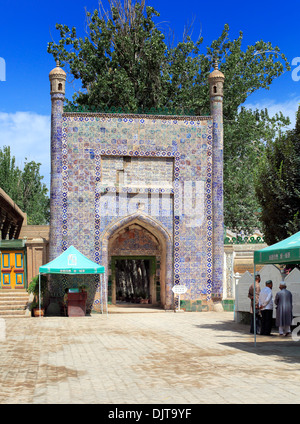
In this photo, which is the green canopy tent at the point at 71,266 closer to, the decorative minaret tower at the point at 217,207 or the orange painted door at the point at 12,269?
the orange painted door at the point at 12,269

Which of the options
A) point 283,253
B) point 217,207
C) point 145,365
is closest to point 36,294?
point 217,207

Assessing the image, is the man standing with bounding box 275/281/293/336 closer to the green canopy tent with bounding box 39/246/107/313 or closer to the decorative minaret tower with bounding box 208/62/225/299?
the green canopy tent with bounding box 39/246/107/313

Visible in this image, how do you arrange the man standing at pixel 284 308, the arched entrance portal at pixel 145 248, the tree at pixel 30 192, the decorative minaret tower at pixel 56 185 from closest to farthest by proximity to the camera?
the man standing at pixel 284 308 → the decorative minaret tower at pixel 56 185 → the arched entrance portal at pixel 145 248 → the tree at pixel 30 192

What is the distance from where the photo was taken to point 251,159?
115 ft

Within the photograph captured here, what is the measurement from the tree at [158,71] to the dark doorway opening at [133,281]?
639 centimetres

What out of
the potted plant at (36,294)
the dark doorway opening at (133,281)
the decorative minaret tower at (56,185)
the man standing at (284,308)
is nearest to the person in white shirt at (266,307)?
the man standing at (284,308)

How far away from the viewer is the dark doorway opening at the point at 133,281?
32062mm

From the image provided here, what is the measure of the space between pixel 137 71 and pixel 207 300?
15.7 metres

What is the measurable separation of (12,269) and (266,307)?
38.9 feet

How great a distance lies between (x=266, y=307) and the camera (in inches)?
564

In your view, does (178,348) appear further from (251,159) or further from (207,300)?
(251,159)

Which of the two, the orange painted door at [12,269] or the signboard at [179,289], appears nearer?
the signboard at [179,289]

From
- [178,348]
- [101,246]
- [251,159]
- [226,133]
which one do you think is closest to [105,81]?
[226,133]

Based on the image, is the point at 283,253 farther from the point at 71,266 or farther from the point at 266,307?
the point at 71,266
